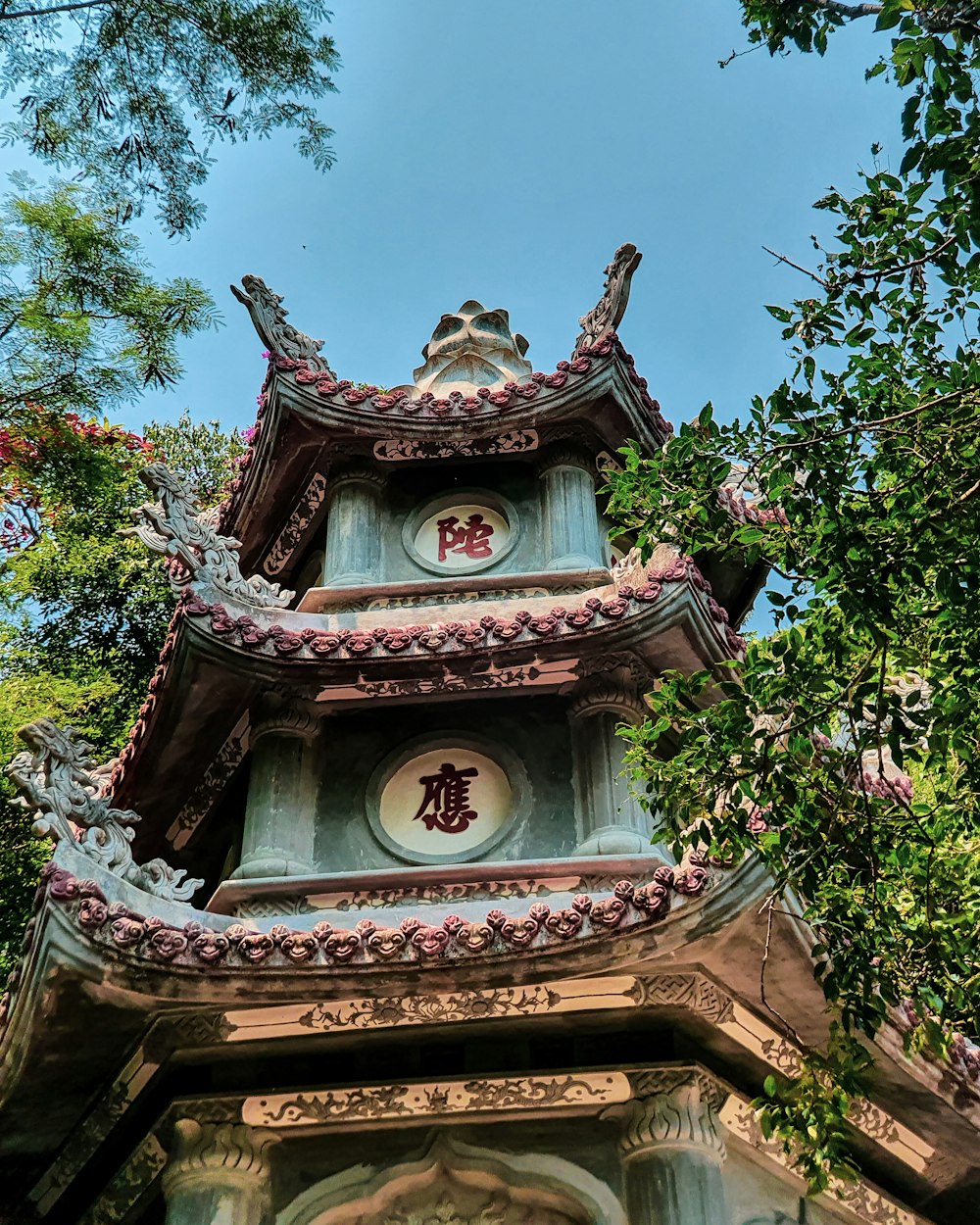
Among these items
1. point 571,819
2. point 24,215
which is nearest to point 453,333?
point 24,215

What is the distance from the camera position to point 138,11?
1000 centimetres

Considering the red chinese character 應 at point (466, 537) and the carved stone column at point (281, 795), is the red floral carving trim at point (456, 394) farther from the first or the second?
the carved stone column at point (281, 795)

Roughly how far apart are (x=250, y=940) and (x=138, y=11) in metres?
6.76

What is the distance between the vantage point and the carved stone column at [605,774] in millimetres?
9242

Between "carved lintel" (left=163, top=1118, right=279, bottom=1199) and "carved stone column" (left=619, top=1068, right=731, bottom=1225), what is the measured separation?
2121 mm

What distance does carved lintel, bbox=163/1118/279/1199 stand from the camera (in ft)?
26.1

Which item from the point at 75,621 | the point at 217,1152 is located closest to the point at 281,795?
the point at 217,1152

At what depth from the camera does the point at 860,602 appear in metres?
5.92

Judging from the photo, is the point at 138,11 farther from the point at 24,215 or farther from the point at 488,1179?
the point at 488,1179

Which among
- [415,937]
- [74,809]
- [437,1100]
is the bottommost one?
[437,1100]

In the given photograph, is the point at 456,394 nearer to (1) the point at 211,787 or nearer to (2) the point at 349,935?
(1) the point at 211,787

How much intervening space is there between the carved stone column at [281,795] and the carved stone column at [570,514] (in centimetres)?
260

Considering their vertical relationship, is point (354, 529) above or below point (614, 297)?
below

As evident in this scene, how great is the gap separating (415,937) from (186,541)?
377 centimetres
